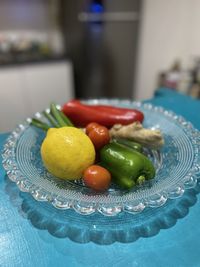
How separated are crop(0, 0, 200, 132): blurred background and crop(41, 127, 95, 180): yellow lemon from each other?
3.18 ft

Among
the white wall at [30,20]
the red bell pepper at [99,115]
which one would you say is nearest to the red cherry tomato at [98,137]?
the red bell pepper at [99,115]

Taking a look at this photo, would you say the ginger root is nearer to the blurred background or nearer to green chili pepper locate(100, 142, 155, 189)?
green chili pepper locate(100, 142, 155, 189)

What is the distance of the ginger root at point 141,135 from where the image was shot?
547 mm

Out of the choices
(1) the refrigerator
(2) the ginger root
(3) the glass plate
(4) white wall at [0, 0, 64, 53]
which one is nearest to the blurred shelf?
(1) the refrigerator

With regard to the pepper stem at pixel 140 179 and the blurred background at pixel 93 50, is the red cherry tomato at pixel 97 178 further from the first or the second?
the blurred background at pixel 93 50

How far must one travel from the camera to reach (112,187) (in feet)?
1.63

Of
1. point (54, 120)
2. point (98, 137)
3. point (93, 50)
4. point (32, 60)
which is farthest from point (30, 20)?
point (98, 137)

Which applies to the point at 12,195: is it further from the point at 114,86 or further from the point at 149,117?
the point at 114,86

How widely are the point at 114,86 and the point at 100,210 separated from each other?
1.49 meters

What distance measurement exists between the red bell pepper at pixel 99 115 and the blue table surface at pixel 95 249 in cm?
28

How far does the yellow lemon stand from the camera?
469mm

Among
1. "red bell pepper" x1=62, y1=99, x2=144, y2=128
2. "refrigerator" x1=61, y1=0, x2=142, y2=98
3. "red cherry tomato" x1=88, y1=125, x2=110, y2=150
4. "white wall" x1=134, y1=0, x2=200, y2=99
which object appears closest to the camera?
"red cherry tomato" x1=88, y1=125, x2=110, y2=150

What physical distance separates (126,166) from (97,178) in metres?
0.06

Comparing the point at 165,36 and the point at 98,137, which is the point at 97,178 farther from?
the point at 165,36
